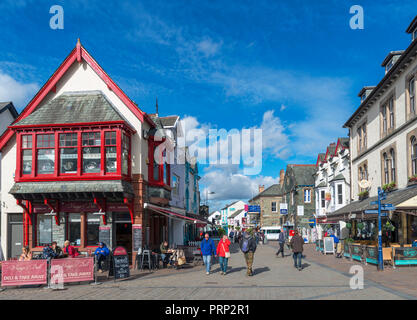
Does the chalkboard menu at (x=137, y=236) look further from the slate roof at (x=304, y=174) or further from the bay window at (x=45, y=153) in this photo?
the slate roof at (x=304, y=174)

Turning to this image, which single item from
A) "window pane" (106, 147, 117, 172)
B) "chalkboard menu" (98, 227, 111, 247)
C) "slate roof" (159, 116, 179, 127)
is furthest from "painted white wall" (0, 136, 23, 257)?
"slate roof" (159, 116, 179, 127)

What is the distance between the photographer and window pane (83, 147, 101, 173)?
20266 mm

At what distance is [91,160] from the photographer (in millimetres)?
20297

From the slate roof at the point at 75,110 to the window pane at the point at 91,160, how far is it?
5.11 feet

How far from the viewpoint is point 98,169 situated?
2023 centimetres

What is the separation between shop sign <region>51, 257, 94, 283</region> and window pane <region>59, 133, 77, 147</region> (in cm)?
751

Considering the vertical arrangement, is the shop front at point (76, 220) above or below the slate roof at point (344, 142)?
below

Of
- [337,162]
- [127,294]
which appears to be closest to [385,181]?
[337,162]

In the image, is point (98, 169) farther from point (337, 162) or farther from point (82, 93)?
point (337, 162)

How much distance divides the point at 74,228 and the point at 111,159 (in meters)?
4.10

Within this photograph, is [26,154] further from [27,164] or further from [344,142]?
[344,142]

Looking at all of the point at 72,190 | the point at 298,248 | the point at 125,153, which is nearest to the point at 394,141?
the point at 298,248

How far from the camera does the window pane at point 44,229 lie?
21125 mm

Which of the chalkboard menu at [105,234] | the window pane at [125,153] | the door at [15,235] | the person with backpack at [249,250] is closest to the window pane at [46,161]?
the window pane at [125,153]
